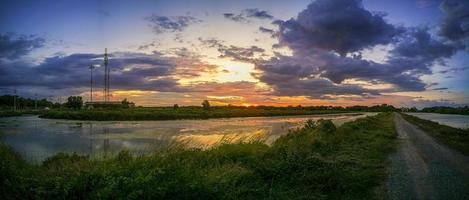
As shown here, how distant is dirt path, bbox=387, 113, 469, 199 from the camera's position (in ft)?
28.8

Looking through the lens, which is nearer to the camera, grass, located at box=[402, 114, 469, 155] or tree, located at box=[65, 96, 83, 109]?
grass, located at box=[402, 114, 469, 155]

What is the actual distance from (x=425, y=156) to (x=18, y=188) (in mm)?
15209

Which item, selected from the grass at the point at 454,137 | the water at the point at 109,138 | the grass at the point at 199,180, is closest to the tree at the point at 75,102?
the water at the point at 109,138

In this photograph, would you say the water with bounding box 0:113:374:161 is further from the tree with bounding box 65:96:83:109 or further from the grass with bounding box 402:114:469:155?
the tree with bounding box 65:96:83:109

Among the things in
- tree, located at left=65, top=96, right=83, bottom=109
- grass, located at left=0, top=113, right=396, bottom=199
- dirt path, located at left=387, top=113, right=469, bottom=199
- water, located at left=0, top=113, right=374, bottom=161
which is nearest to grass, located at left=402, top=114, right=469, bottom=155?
dirt path, located at left=387, top=113, right=469, bottom=199

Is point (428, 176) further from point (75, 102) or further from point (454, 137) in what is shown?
point (75, 102)

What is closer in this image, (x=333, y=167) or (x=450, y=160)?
(x=333, y=167)

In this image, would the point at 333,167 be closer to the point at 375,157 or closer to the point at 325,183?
the point at 325,183

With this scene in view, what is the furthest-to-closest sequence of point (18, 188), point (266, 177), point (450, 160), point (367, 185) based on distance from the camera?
point (450, 160)
point (266, 177)
point (367, 185)
point (18, 188)

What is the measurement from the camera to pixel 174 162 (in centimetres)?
1117

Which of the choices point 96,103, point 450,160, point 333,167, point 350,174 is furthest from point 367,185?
point 96,103

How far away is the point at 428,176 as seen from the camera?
10.9m

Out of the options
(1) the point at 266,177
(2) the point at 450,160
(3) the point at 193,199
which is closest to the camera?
(3) the point at 193,199

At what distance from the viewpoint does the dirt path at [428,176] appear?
8.79 m
